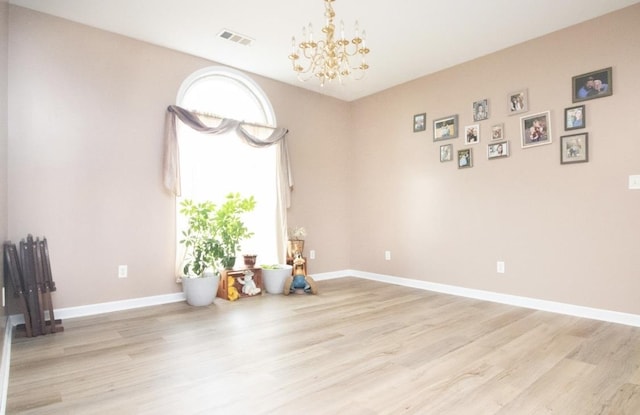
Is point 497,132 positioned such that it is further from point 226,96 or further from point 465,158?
point 226,96

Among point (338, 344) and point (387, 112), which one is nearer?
point (338, 344)

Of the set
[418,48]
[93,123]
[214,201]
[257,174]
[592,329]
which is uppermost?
[418,48]

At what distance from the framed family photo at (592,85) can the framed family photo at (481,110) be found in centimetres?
78

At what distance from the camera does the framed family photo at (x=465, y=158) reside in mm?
3973

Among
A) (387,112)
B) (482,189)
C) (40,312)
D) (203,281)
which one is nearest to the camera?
(40,312)

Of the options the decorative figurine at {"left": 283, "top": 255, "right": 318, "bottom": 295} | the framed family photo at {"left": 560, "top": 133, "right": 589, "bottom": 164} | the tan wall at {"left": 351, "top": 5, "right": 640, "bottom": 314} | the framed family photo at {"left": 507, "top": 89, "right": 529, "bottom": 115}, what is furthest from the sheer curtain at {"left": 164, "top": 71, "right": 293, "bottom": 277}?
the framed family photo at {"left": 560, "top": 133, "right": 589, "bottom": 164}

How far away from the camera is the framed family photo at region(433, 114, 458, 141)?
13.5 feet

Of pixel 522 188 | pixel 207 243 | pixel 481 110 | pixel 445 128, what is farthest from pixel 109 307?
pixel 481 110

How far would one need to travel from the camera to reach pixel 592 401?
1.71 metres

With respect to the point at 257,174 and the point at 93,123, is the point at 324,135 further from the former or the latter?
the point at 93,123

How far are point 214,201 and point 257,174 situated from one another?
0.67 meters

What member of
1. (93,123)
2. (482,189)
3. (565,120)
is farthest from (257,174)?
(565,120)

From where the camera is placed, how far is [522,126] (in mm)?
3562

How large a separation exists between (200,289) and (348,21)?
2829mm
